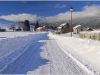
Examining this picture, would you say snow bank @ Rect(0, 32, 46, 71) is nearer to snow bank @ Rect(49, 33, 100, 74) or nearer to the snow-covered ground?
the snow-covered ground

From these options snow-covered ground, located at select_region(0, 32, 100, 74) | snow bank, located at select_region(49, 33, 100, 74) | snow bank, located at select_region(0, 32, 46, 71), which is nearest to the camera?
snow-covered ground, located at select_region(0, 32, 100, 74)

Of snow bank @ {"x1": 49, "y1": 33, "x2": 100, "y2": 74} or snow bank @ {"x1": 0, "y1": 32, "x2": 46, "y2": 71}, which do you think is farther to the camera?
snow bank @ {"x1": 0, "y1": 32, "x2": 46, "y2": 71}

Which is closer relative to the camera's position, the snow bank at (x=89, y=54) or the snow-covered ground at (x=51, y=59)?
the snow-covered ground at (x=51, y=59)

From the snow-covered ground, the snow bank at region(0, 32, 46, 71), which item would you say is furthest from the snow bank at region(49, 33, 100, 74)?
the snow bank at region(0, 32, 46, 71)

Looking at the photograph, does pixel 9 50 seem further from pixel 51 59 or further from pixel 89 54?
pixel 89 54

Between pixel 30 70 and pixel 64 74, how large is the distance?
1684mm

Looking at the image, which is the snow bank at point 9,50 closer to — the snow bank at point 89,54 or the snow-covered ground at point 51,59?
the snow-covered ground at point 51,59

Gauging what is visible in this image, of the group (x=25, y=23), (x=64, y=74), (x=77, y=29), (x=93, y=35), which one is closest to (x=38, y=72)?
(x=64, y=74)

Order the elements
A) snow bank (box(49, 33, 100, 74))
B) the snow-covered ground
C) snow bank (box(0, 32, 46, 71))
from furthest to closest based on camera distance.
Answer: snow bank (box(0, 32, 46, 71)) < snow bank (box(49, 33, 100, 74)) < the snow-covered ground

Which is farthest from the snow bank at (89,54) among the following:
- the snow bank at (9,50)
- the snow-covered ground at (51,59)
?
the snow bank at (9,50)

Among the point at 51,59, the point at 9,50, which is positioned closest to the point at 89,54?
the point at 51,59

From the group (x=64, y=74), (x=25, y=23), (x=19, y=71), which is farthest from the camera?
(x=25, y=23)

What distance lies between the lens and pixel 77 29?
110m

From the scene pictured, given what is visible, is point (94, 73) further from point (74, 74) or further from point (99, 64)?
point (99, 64)
